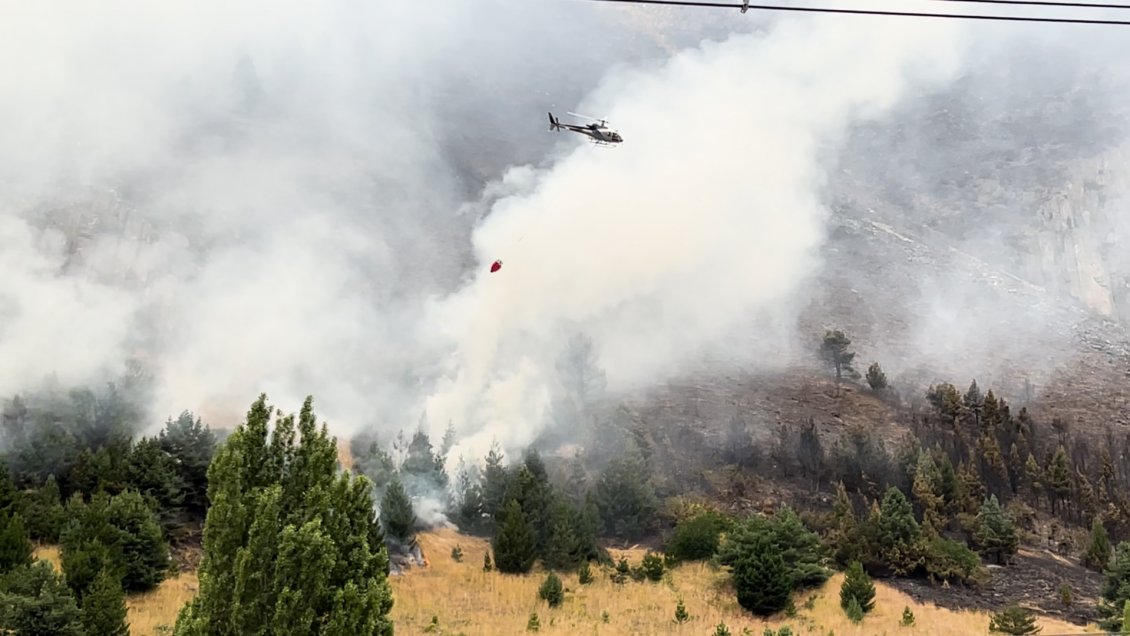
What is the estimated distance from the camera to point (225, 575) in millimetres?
9180

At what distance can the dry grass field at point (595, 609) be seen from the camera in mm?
20016

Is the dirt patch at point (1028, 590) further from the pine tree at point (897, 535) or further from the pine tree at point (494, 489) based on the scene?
the pine tree at point (494, 489)

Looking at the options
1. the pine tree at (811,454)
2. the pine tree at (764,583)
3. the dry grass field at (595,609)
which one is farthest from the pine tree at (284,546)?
the pine tree at (811,454)

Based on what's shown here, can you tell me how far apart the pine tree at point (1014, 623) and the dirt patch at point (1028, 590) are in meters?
2.47

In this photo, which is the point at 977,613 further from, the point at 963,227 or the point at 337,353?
the point at 963,227

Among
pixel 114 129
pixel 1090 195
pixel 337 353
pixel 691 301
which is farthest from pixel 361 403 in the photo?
pixel 1090 195

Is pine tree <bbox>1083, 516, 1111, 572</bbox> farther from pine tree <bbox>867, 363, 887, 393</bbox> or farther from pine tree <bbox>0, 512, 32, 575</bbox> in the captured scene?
pine tree <bbox>0, 512, 32, 575</bbox>

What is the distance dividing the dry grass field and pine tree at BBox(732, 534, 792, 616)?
44 cm

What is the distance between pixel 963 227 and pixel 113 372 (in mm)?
74860

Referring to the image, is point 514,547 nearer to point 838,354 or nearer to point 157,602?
point 157,602

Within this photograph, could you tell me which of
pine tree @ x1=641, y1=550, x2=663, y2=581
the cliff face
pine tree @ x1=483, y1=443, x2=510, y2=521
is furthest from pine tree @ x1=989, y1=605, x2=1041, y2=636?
the cliff face

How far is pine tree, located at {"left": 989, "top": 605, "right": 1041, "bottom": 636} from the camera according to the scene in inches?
814

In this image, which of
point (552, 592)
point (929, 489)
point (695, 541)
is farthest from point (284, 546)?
point (929, 489)

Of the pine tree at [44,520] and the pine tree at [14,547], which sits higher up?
the pine tree at [44,520]
